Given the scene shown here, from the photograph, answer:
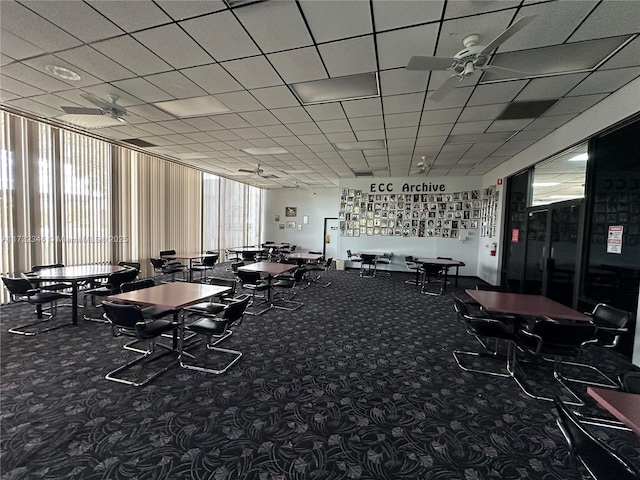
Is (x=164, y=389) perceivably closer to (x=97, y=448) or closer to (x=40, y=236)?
(x=97, y=448)

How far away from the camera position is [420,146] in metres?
6.18

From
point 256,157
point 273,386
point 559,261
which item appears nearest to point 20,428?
point 273,386

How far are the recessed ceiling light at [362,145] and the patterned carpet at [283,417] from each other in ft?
13.7

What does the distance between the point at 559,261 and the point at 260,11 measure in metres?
5.90

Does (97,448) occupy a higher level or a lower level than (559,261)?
lower

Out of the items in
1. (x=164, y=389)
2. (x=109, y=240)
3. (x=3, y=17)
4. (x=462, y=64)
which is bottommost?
(x=164, y=389)

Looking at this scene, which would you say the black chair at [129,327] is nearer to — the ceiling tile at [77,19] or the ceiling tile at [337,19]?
the ceiling tile at [77,19]

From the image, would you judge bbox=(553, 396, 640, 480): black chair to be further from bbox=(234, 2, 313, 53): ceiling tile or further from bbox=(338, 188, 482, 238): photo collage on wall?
bbox=(338, 188, 482, 238): photo collage on wall

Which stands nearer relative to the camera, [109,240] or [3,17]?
[3,17]

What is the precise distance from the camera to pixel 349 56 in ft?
9.87

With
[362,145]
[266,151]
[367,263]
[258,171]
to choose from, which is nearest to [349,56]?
[362,145]

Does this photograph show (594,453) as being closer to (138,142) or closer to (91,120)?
(91,120)

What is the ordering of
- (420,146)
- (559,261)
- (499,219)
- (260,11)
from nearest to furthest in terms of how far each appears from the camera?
(260,11) < (559,261) < (420,146) < (499,219)

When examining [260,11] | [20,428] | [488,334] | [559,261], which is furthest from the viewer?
[559,261]
